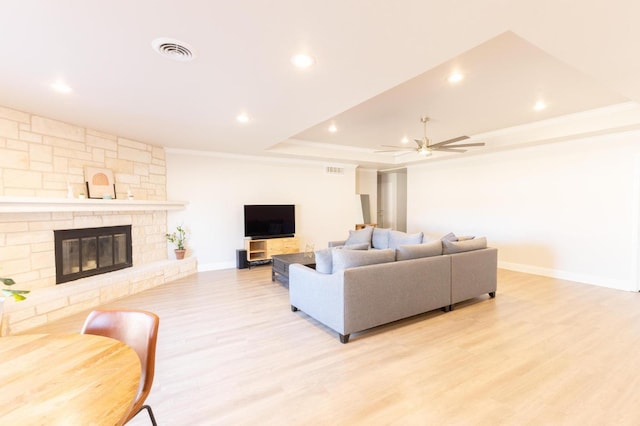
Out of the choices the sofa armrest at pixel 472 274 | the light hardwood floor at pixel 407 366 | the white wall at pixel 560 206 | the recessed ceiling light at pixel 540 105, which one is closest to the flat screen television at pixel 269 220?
the light hardwood floor at pixel 407 366

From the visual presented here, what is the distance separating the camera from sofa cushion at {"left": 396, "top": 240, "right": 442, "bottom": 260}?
3.44 m

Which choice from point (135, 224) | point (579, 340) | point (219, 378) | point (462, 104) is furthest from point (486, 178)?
point (135, 224)

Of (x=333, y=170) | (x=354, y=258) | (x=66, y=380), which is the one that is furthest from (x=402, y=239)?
(x=66, y=380)

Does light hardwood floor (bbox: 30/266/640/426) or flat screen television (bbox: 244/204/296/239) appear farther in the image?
flat screen television (bbox: 244/204/296/239)

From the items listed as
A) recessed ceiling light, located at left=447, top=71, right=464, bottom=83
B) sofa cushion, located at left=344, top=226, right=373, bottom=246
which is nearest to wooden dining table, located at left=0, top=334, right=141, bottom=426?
recessed ceiling light, located at left=447, top=71, right=464, bottom=83

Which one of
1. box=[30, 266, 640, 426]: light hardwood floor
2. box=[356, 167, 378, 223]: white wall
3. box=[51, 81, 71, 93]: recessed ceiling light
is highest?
box=[51, 81, 71, 93]: recessed ceiling light

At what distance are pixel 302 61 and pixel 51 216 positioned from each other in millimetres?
3956

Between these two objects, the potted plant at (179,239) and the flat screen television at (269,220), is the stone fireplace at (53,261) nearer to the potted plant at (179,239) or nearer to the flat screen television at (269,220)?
the potted plant at (179,239)

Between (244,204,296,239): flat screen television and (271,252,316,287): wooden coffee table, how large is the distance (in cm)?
147

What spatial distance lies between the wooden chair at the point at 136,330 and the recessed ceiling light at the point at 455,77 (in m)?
3.38

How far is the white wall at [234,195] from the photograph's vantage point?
5.89 meters

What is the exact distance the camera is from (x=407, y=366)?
2453 millimetres

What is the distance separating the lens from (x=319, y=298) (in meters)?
3.22

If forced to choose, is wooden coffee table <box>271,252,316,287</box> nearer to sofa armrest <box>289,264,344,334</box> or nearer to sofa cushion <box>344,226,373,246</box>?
sofa armrest <box>289,264,344,334</box>
